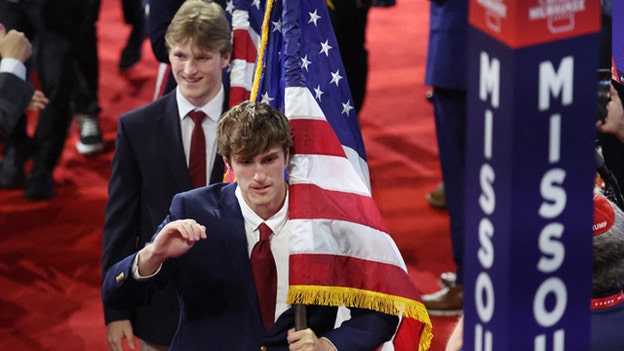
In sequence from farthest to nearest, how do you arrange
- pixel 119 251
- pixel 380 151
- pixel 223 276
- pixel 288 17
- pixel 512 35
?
pixel 380 151
pixel 119 251
pixel 288 17
pixel 223 276
pixel 512 35

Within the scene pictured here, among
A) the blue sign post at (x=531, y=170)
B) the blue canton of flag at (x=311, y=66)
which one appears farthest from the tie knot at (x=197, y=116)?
the blue sign post at (x=531, y=170)

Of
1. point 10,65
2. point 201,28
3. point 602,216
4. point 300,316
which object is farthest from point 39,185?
point 602,216

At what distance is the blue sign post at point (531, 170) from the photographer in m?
2.18

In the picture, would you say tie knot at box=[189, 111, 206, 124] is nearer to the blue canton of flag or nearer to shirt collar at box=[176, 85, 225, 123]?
shirt collar at box=[176, 85, 225, 123]

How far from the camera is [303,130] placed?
12.6ft

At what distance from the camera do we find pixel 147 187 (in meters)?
4.47

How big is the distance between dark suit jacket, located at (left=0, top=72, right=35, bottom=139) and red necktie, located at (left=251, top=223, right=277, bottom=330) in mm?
2008

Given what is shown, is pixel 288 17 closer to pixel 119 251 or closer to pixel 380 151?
pixel 119 251

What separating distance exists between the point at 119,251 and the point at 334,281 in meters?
1.12

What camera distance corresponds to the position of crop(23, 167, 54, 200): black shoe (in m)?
7.82

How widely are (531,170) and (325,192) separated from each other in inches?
62.0

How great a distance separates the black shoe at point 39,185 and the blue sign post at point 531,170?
5817 mm

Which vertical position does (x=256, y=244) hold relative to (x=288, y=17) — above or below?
below

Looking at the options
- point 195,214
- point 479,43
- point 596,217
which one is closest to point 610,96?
point 596,217
